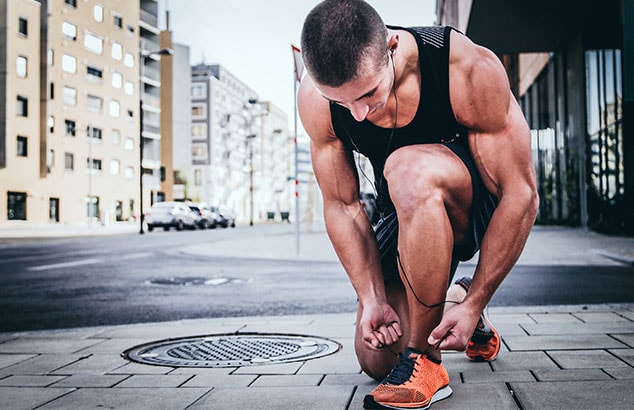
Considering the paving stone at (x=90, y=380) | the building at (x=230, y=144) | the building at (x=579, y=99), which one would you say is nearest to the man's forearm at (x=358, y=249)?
the paving stone at (x=90, y=380)

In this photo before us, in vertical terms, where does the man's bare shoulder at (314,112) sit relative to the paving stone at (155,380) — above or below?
above

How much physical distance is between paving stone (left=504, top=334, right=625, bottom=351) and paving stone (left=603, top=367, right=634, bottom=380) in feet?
1.73

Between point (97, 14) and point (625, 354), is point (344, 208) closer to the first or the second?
point (625, 354)

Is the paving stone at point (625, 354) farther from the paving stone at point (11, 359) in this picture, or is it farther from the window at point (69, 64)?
the window at point (69, 64)

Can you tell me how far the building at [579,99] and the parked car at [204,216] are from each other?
19.4 m

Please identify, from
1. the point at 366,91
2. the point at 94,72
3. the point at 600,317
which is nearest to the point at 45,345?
the point at 366,91

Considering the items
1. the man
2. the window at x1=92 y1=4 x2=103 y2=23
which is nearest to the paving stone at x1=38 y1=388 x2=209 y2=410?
the man

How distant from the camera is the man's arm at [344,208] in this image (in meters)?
2.70

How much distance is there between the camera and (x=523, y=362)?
317 cm

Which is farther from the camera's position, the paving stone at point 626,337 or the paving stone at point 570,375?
the paving stone at point 626,337

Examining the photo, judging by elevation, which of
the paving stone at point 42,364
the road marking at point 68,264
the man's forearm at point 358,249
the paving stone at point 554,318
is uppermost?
the man's forearm at point 358,249

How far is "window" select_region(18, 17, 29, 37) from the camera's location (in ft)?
125

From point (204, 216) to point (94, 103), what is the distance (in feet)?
57.9

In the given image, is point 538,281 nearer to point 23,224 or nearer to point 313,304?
point 313,304
